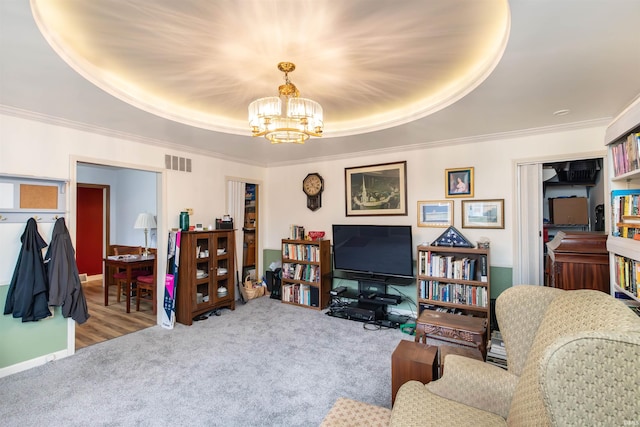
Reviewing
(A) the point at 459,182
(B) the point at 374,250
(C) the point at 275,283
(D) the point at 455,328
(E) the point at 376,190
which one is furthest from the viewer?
(C) the point at 275,283

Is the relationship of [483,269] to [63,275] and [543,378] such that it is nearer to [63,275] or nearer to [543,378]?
[543,378]

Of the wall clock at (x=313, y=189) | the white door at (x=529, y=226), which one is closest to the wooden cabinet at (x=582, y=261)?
the white door at (x=529, y=226)

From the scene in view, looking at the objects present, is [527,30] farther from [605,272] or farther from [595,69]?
[605,272]

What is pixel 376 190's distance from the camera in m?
4.53

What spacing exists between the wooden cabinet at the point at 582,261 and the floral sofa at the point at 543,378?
1031 mm

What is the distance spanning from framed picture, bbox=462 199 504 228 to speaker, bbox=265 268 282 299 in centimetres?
296

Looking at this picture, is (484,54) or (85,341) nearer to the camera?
(484,54)

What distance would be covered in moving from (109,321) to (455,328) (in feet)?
14.1

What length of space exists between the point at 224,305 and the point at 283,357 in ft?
5.69

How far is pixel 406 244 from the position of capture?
3.99 m

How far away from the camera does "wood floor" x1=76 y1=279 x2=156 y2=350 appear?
3.54 meters

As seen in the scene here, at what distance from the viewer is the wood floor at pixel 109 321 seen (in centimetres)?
354

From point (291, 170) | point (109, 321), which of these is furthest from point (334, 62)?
point (109, 321)

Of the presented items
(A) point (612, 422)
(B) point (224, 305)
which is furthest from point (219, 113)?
(A) point (612, 422)
